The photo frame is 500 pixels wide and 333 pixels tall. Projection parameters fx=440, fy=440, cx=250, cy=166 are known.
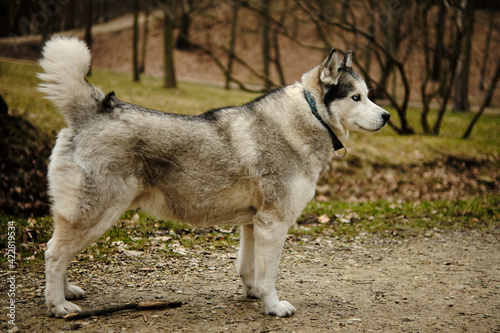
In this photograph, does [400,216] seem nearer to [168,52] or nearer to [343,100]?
[343,100]

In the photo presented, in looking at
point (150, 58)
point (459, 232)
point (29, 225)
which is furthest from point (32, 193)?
point (150, 58)

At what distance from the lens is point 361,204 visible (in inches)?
367

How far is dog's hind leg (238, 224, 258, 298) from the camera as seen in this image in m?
4.66

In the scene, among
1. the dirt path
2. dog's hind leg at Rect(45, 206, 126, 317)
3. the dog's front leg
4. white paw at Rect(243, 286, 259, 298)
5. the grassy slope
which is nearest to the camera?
dog's hind leg at Rect(45, 206, 126, 317)

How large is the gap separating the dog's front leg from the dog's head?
1225 millimetres

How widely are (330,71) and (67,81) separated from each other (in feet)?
8.02

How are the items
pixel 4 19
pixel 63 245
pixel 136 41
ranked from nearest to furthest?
pixel 63 245 → pixel 4 19 → pixel 136 41

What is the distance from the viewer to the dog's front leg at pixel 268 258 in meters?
4.12

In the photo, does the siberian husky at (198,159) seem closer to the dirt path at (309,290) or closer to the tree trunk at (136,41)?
the dirt path at (309,290)

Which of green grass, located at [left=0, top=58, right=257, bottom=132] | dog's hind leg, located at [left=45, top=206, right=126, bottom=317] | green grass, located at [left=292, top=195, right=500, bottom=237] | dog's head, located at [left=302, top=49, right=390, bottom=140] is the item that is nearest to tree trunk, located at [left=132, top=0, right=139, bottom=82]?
green grass, located at [left=0, top=58, right=257, bottom=132]

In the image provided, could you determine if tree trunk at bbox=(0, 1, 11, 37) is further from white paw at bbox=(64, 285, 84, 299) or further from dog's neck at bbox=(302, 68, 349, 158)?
dog's neck at bbox=(302, 68, 349, 158)

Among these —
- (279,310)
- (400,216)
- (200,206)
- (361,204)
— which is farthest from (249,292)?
(361,204)

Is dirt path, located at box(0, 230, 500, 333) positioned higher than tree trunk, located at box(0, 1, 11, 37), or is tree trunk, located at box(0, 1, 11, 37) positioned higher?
tree trunk, located at box(0, 1, 11, 37)

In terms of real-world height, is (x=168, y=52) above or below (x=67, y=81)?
below
